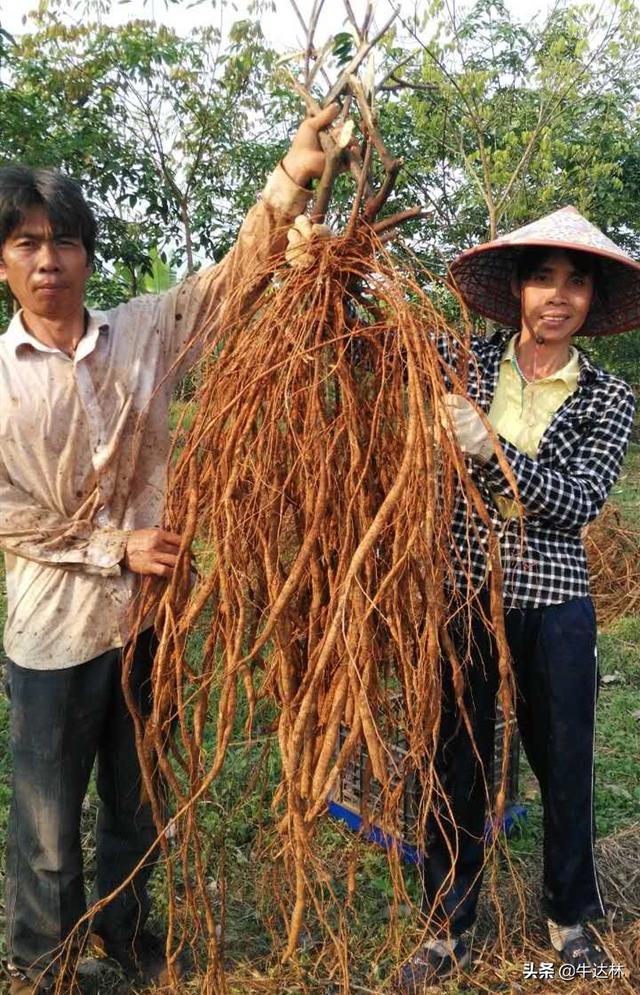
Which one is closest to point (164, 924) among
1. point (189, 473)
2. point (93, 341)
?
point (189, 473)

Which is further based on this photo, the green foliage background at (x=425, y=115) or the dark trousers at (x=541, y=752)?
the green foliage background at (x=425, y=115)

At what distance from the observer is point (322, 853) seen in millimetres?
2305

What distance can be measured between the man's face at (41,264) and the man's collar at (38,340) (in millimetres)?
46

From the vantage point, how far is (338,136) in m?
1.38

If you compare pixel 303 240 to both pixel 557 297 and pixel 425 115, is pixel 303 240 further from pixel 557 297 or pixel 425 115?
pixel 425 115

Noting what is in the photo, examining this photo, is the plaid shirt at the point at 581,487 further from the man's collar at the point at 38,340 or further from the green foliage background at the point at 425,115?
the green foliage background at the point at 425,115

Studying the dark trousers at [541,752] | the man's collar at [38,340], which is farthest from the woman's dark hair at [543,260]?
the man's collar at [38,340]

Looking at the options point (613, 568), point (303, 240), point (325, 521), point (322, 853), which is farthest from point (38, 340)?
point (613, 568)

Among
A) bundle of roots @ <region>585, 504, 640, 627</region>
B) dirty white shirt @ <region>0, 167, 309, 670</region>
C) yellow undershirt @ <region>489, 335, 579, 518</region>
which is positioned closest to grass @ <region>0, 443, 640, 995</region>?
dirty white shirt @ <region>0, 167, 309, 670</region>

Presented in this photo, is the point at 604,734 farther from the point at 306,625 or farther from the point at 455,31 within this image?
the point at 455,31

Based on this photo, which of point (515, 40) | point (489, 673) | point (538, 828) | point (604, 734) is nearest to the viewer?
point (489, 673)

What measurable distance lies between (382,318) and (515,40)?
6006 millimetres

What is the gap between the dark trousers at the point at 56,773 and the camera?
5.11 feet

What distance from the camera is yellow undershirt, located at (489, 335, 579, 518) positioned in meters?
1.63
